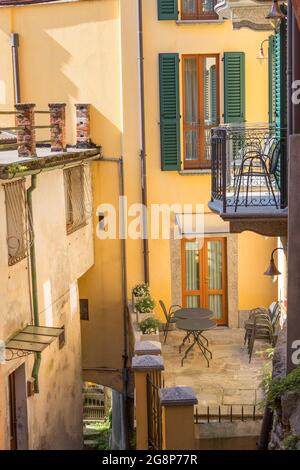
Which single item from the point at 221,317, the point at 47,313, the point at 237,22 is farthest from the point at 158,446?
the point at 221,317

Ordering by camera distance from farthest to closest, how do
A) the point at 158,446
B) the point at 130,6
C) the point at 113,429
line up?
the point at 113,429
the point at 130,6
the point at 158,446

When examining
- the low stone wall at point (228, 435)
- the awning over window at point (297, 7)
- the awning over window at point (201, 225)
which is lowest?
the low stone wall at point (228, 435)

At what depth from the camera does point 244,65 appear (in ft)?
56.3

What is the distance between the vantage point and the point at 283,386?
9.10m

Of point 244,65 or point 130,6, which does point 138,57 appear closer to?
point 130,6

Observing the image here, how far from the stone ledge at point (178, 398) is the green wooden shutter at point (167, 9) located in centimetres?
1004

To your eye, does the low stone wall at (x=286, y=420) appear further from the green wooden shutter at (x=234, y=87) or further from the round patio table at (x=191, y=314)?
the green wooden shutter at (x=234, y=87)

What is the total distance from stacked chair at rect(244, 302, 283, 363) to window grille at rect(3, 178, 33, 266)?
16.7 ft

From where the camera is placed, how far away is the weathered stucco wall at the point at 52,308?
39.9 ft

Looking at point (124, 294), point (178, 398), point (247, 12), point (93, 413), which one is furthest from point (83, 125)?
point (93, 413)

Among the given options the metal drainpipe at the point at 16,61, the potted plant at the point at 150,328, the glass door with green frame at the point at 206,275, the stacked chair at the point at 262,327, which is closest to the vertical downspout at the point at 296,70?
the stacked chair at the point at 262,327

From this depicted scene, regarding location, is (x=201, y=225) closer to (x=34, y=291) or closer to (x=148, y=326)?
(x=148, y=326)

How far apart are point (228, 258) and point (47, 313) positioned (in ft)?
16.7

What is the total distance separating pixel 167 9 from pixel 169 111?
7.07ft
